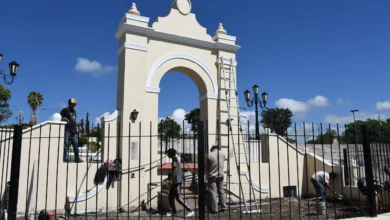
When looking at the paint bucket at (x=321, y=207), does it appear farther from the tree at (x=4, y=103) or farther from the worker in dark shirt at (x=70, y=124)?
the tree at (x=4, y=103)

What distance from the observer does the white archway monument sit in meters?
9.65

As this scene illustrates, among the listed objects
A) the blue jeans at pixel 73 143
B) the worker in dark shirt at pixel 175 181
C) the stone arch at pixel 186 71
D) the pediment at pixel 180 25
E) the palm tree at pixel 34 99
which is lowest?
the worker in dark shirt at pixel 175 181

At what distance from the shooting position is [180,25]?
1092cm

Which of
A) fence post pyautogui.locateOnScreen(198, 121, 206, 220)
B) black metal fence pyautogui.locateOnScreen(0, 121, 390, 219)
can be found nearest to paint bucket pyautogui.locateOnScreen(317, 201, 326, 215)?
black metal fence pyautogui.locateOnScreen(0, 121, 390, 219)

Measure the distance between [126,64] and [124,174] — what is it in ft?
10.8

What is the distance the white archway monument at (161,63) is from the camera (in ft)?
31.7

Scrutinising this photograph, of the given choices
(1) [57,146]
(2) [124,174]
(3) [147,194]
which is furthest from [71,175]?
(3) [147,194]

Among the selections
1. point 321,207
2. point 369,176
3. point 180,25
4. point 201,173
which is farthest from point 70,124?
point 369,176

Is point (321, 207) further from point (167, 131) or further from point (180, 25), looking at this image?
point (180, 25)

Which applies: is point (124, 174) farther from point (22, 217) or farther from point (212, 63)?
point (212, 63)

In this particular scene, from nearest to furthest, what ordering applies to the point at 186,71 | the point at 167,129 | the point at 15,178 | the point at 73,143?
1. the point at 15,178
2. the point at 167,129
3. the point at 73,143
4. the point at 186,71

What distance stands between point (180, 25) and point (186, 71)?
62.3 inches

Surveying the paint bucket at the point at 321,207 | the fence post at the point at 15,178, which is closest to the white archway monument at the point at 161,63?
the fence post at the point at 15,178

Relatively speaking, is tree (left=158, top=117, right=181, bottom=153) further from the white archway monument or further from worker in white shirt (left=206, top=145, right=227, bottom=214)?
worker in white shirt (left=206, top=145, right=227, bottom=214)
